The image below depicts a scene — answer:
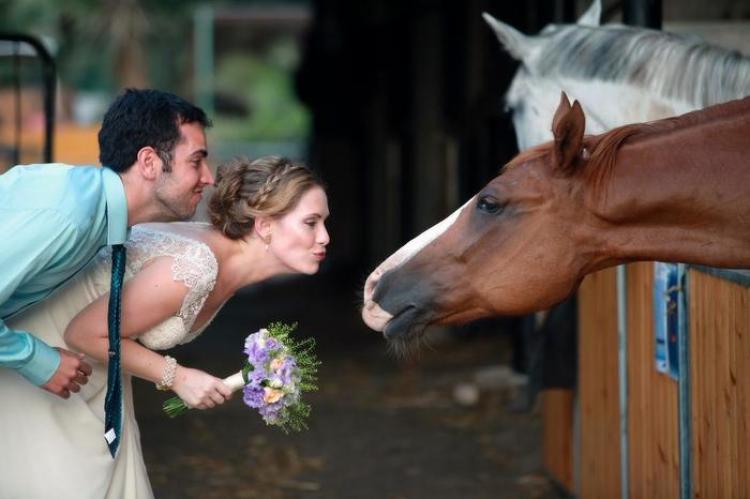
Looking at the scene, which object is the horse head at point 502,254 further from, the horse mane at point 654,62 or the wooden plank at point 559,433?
the wooden plank at point 559,433

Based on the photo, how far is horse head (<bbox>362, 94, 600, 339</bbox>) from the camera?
3127 millimetres

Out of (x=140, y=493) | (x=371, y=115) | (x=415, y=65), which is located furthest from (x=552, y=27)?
(x=371, y=115)

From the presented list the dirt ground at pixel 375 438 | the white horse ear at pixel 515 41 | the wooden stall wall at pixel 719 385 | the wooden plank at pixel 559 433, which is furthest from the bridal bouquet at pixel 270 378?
the wooden plank at pixel 559 433

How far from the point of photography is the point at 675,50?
4.30m

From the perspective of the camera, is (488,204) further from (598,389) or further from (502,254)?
(598,389)

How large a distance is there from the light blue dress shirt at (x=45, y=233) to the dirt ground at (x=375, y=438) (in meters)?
1.69

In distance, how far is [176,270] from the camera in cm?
318

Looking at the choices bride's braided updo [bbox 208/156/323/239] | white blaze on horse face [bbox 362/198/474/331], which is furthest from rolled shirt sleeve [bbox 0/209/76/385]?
white blaze on horse face [bbox 362/198/474/331]

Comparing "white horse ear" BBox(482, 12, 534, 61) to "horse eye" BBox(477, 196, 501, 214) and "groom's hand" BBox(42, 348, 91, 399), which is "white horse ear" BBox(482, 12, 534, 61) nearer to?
"horse eye" BBox(477, 196, 501, 214)

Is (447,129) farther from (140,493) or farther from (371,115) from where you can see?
(140,493)

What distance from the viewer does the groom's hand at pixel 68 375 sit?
3.07 meters

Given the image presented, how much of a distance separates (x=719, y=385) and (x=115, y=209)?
5.61 ft

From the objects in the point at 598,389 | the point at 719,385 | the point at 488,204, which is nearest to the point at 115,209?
the point at 488,204

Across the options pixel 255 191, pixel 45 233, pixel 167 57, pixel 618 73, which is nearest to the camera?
pixel 45 233
